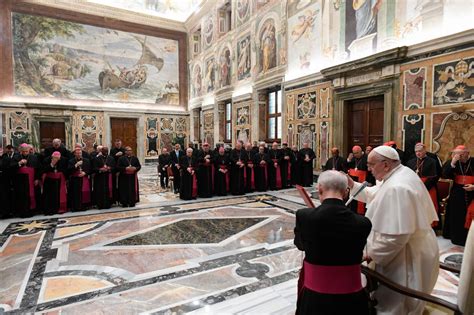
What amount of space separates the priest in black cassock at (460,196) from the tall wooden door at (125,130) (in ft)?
57.7

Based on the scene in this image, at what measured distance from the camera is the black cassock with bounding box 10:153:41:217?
6.57m

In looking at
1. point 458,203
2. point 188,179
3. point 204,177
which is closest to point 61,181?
point 188,179

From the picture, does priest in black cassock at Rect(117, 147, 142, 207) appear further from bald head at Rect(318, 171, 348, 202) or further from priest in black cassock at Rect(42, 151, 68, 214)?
bald head at Rect(318, 171, 348, 202)

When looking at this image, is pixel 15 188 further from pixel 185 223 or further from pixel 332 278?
pixel 332 278

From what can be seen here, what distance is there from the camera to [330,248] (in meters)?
1.64

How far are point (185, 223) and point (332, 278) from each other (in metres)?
4.67

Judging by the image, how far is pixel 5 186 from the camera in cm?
652

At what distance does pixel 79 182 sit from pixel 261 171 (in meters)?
5.37

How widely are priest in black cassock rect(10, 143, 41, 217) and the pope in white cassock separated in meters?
7.31

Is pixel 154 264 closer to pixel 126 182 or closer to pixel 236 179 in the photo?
pixel 126 182

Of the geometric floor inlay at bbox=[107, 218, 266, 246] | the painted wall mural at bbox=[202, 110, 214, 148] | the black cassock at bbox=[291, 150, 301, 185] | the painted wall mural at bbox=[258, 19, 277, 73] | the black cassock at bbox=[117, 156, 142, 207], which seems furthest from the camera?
the painted wall mural at bbox=[202, 110, 214, 148]

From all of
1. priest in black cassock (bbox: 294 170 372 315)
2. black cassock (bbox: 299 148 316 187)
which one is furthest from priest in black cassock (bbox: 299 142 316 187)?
priest in black cassock (bbox: 294 170 372 315)

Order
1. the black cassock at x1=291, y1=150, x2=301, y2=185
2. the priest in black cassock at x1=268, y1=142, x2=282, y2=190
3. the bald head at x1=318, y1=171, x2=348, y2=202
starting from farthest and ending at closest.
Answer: the black cassock at x1=291, y1=150, x2=301, y2=185
the priest in black cassock at x1=268, y1=142, x2=282, y2=190
the bald head at x1=318, y1=171, x2=348, y2=202

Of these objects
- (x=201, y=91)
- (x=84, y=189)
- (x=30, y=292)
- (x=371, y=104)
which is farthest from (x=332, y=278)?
(x=201, y=91)
